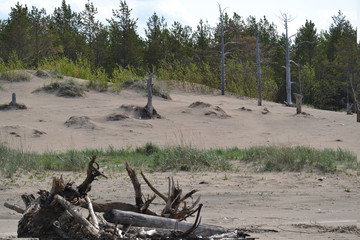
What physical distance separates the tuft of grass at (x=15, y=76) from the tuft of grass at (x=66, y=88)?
5.11 feet

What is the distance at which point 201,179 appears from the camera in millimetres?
8891

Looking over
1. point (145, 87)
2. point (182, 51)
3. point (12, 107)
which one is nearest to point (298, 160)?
point (12, 107)

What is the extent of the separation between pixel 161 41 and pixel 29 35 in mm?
10903

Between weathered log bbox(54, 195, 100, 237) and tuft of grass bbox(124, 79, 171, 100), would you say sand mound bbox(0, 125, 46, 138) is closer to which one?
tuft of grass bbox(124, 79, 171, 100)

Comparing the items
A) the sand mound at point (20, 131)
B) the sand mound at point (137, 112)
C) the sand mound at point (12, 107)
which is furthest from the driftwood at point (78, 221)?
the sand mound at point (12, 107)

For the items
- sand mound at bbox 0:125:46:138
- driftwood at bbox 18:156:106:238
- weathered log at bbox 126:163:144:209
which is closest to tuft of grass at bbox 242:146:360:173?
weathered log at bbox 126:163:144:209

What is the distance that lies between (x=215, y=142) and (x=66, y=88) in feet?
31.4

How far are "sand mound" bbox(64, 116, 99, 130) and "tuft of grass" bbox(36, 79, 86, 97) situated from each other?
15.8 feet

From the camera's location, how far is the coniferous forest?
33906mm

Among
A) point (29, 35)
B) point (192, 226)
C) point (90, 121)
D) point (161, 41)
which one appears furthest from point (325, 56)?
point (192, 226)

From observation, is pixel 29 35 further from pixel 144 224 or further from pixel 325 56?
pixel 144 224

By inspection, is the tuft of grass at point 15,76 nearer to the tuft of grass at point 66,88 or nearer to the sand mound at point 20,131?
the tuft of grass at point 66,88

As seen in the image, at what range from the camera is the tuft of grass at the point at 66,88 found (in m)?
21.4

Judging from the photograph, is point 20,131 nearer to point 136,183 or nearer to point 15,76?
point 15,76
